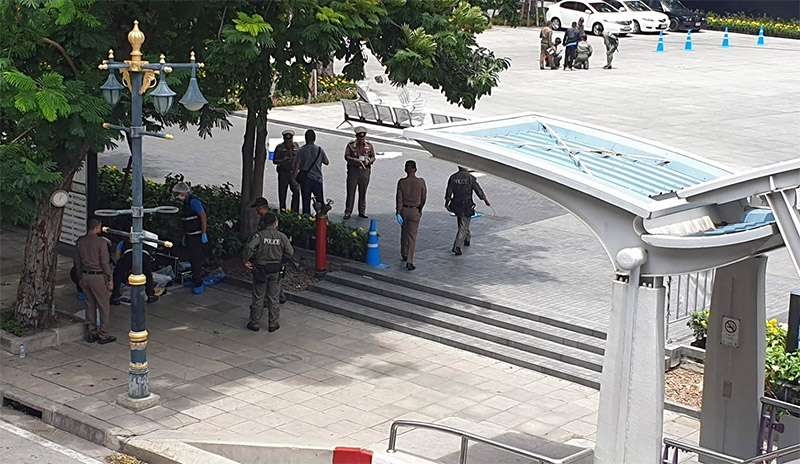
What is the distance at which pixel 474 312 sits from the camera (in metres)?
16.4

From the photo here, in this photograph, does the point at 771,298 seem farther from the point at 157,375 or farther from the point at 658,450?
the point at 157,375

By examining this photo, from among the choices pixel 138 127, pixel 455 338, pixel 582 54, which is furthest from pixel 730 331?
pixel 582 54

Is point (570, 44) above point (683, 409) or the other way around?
above

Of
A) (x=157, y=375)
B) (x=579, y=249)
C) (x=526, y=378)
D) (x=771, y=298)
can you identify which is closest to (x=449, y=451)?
(x=526, y=378)

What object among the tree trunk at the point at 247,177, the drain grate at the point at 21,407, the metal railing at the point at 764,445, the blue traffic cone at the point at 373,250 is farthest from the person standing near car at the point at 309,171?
the metal railing at the point at 764,445

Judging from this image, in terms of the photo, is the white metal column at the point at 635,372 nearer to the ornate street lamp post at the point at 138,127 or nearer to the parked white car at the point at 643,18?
the ornate street lamp post at the point at 138,127

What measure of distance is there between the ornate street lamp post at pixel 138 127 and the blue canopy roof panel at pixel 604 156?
11.9 ft

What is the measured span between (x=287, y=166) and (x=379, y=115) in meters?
9.95

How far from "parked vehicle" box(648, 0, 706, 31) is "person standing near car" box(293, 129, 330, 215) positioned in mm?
37339

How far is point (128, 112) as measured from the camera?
14.3m

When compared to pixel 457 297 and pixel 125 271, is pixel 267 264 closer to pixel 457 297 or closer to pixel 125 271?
pixel 125 271

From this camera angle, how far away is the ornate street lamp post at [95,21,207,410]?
41.1ft

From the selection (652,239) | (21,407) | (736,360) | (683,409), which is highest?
(652,239)

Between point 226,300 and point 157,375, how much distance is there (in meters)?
3.18
